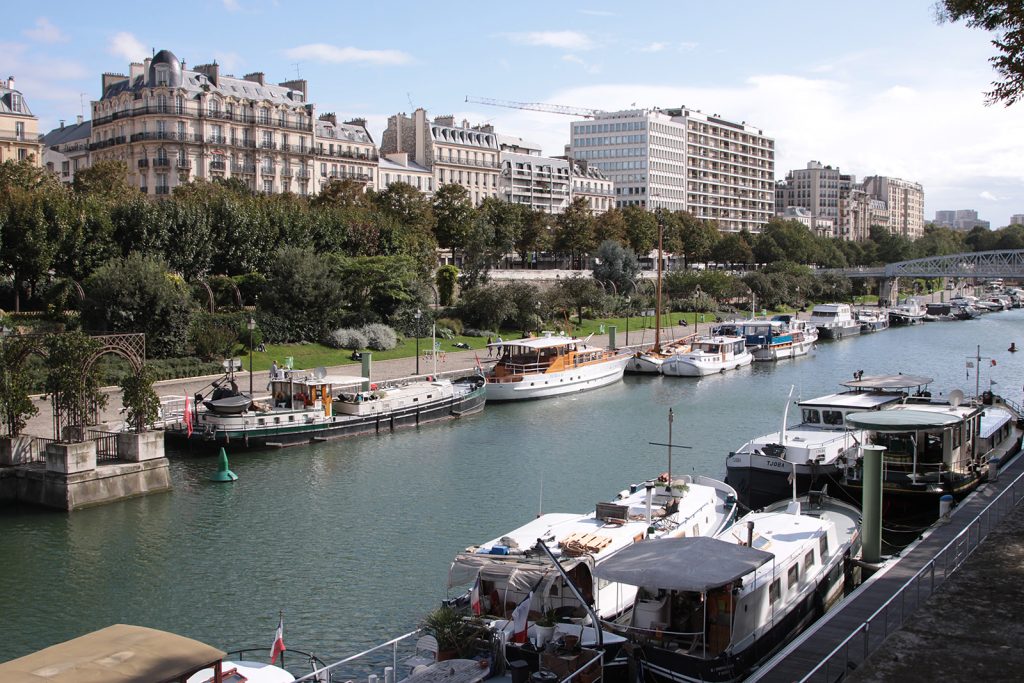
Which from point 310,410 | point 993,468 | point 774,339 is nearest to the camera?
point 993,468

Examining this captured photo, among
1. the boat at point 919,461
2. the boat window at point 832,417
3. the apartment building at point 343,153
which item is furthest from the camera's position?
the apartment building at point 343,153

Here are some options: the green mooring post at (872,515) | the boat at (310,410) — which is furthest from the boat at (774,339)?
the green mooring post at (872,515)

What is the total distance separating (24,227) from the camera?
50750 mm

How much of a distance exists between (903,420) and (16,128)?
76.1m

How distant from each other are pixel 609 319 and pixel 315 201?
2592 centimetres

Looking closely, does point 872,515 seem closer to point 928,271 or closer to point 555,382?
point 555,382

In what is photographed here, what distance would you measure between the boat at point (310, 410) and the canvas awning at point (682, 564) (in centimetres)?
2196

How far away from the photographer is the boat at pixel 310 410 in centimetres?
3525

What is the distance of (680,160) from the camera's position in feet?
539

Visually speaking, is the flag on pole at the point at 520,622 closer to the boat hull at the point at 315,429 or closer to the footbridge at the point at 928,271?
the boat hull at the point at 315,429

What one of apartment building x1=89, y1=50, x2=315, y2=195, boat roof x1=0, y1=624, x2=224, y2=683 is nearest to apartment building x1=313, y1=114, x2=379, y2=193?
apartment building x1=89, y1=50, x2=315, y2=195

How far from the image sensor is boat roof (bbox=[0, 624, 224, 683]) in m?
11.8

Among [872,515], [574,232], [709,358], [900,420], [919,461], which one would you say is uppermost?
[574,232]

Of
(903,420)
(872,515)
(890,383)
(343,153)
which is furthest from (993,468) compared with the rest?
(343,153)
